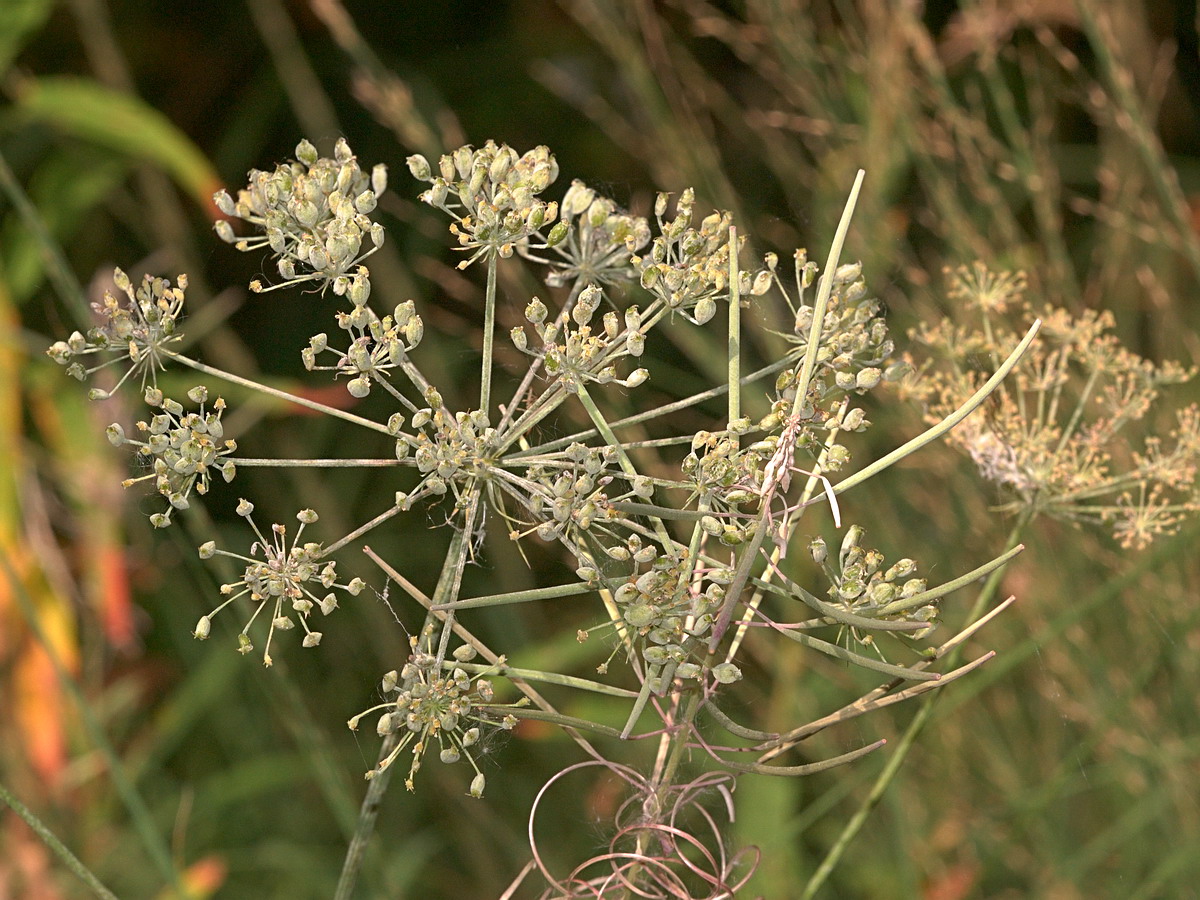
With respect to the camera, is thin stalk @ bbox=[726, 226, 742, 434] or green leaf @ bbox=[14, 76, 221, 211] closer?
thin stalk @ bbox=[726, 226, 742, 434]

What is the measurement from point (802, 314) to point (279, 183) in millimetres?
283

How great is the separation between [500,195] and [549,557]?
1.48 meters

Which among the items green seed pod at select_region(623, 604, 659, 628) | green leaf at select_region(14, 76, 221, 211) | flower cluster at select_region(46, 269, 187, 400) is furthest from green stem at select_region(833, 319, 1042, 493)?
green leaf at select_region(14, 76, 221, 211)

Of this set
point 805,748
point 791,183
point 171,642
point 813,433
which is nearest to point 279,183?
point 813,433

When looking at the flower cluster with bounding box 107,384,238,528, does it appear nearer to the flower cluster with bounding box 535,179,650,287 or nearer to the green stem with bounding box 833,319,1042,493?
the flower cluster with bounding box 535,179,650,287

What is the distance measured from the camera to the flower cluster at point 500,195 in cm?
60

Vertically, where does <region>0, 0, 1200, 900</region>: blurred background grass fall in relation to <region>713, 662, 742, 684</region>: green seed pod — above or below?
below

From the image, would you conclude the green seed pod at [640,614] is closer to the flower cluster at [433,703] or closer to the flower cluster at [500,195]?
the flower cluster at [433,703]

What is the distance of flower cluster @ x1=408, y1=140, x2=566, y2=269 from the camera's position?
60 centimetres

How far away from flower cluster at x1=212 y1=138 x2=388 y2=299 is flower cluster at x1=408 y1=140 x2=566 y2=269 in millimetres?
45

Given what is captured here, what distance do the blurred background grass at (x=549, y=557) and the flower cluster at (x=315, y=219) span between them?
31cm

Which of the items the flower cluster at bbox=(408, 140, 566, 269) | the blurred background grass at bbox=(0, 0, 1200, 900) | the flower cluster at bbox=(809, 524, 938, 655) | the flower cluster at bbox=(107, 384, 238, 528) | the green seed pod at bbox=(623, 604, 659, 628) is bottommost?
the blurred background grass at bbox=(0, 0, 1200, 900)

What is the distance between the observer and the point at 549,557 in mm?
2049

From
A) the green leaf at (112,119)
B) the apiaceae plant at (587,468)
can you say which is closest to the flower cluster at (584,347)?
the apiaceae plant at (587,468)
